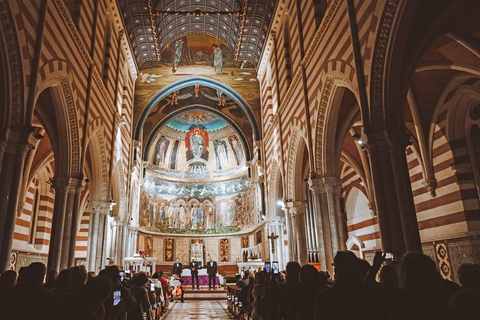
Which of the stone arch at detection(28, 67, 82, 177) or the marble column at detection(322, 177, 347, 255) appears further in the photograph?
the marble column at detection(322, 177, 347, 255)

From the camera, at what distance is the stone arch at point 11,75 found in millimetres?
7512

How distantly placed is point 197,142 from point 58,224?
22353 mm

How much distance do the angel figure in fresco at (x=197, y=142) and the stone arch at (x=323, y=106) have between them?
71.8 feet

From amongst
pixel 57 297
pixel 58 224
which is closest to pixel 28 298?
pixel 57 297

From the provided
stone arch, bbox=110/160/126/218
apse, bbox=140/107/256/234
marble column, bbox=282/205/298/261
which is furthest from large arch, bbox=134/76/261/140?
apse, bbox=140/107/256/234

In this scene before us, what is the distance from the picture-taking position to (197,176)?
111ft

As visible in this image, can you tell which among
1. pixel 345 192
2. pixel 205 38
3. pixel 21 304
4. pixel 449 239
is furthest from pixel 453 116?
pixel 205 38

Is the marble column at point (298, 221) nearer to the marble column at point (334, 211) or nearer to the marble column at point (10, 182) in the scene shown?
the marble column at point (334, 211)

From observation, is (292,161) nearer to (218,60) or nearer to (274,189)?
(274,189)

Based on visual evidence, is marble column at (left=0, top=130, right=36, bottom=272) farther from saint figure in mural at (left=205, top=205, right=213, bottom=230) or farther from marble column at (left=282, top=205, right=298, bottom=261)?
saint figure in mural at (left=205, top=205, right=213, bottom=230)

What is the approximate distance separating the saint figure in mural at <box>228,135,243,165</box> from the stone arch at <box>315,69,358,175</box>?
2034 cm

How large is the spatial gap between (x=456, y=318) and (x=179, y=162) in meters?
32.0

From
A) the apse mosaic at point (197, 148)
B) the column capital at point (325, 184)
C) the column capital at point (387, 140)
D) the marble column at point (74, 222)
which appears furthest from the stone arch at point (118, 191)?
the column capital at point (387, 140)

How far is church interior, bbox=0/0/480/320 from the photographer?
782cm
